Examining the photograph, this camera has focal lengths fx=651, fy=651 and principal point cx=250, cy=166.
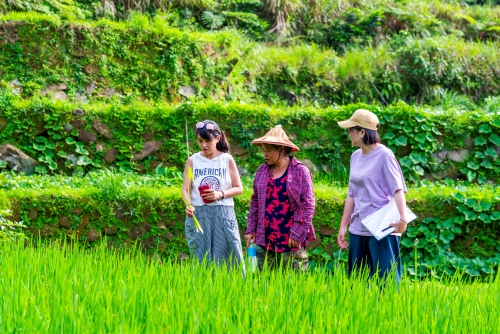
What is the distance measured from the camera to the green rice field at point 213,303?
258cm

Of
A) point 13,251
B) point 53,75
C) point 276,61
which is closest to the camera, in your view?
point 13,251

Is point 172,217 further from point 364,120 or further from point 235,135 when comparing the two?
point 364,120

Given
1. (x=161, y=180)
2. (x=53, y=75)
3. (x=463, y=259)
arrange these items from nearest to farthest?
(x=463, y=259) < (x=161, y=180) < (x=53, y=75)

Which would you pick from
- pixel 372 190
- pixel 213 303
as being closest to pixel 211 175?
pixel 372 190

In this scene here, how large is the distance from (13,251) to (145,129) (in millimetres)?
4527

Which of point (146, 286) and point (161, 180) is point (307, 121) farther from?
point (146, 286)

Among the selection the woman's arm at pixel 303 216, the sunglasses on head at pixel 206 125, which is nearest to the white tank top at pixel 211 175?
the sunglasses on head at pixel 206 125

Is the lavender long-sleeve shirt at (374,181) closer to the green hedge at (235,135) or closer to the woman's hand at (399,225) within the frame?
the woman's hand at (399,225)

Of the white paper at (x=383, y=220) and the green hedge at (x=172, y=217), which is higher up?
the white paper at (x=383, y=220)

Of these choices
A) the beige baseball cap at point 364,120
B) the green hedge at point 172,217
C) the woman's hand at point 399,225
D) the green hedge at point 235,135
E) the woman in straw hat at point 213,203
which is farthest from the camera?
the green hedge at point 235,135

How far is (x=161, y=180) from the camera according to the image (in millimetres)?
7570

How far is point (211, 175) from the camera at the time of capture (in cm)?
462

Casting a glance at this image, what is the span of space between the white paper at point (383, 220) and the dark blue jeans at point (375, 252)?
0.09m

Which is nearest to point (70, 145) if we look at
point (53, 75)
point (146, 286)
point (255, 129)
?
point (53, 75)
